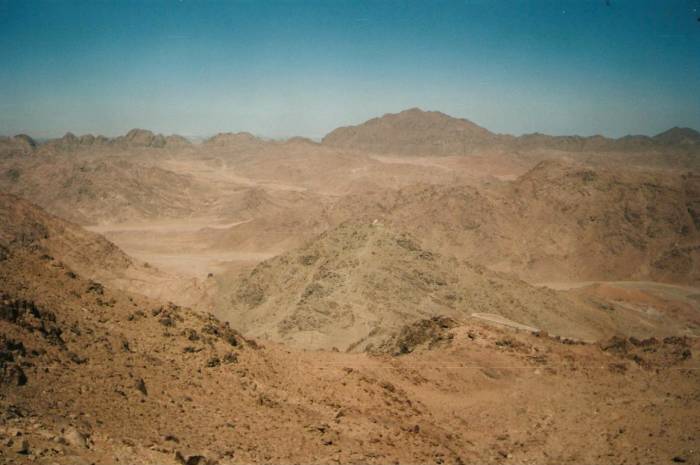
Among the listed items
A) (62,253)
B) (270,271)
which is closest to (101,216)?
(62,253)

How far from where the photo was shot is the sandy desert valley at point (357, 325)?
757 centimetres

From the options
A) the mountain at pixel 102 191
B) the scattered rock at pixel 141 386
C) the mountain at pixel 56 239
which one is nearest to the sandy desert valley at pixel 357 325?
the scattered rock at pixel 141 386

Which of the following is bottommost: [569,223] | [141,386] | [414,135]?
[141,386]

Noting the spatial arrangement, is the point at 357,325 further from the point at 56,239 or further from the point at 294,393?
the point at 56,239

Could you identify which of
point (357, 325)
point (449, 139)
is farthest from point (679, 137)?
point (357, 325)

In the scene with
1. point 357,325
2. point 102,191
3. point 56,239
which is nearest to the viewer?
point 357,325

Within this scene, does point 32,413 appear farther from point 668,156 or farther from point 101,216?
point 668,156

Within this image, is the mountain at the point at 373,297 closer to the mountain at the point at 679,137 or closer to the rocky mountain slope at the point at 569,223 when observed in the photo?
the rocky mountain slope at the point at 569,223

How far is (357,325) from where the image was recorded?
21891mm

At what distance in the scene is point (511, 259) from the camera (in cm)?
4403

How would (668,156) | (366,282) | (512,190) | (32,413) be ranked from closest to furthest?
(32,413), (366,282), (512,190), (668,156)

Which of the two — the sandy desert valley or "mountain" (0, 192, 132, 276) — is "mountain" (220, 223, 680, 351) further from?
"mountain" (0, 192, 132, 276)

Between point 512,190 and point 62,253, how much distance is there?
137ft

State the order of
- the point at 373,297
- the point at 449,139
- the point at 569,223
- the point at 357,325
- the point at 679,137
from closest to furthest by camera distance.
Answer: the point at 357,325 → the point at 373,297 → the point at 569,223 → the point at 679,137 → the point at 449,139
